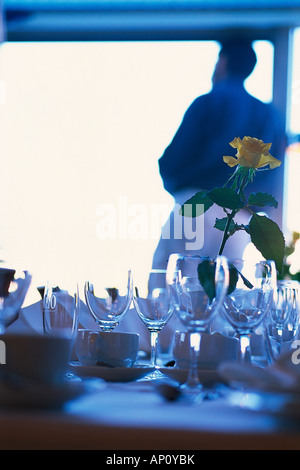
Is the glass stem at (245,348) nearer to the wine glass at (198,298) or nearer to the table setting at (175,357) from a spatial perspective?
the table setting at (175,357)

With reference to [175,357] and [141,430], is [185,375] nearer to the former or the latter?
[175,357]

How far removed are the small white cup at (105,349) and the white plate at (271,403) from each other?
0.22m

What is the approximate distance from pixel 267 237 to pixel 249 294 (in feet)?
0.49

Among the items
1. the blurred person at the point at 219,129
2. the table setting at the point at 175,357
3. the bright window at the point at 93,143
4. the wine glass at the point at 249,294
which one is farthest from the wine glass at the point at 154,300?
A: the bright window at the point at 93,143

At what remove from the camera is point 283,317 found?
93 cm

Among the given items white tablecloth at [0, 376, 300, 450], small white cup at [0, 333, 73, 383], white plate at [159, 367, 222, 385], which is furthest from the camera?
white plate at [159, 367, 222, 385]

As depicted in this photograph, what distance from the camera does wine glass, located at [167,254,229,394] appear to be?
0.73m

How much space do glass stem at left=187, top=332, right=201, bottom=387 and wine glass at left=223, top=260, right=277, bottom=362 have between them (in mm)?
81

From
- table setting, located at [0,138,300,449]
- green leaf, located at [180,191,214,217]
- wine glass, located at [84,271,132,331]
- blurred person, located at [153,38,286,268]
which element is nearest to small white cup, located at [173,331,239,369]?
table setting, located at [0,138,300,449]

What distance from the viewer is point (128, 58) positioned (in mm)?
4133

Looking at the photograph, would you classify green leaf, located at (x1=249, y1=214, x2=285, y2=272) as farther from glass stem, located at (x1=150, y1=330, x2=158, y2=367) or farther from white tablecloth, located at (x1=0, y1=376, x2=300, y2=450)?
white tablecloth, located at (x1=0, y1=376, x2=300, y2=450)

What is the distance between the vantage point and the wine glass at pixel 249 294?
798mm
